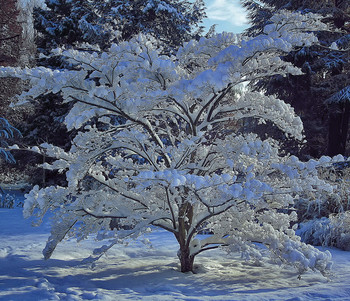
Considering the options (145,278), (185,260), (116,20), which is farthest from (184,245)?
(116,20)

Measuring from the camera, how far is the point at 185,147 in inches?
130

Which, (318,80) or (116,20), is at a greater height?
(116,20)

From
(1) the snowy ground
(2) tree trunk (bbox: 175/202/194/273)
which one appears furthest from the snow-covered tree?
(1) the snowy ground

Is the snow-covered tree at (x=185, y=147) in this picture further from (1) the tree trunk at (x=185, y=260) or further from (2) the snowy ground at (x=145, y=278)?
(2) the snowy ground at (x=145, y=278)

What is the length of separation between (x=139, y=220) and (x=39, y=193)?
112 cm

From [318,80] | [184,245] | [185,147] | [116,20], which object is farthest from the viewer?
[318,80]

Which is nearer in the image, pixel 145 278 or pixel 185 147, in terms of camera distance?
pixel 185 147

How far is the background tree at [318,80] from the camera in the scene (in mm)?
12508

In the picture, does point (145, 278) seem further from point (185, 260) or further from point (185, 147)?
point (185, 147)

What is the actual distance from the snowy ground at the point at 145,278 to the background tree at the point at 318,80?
8385 mm

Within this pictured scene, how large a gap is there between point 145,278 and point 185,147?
1.61 meters

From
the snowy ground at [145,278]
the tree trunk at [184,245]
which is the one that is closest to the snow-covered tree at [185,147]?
the tree trunk at [184,245]

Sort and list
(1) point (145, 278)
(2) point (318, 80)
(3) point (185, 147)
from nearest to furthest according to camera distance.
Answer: (3) point (185, 147) → (1) point (145, 278) → (2) point (318, 80)

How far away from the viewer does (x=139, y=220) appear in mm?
3877
